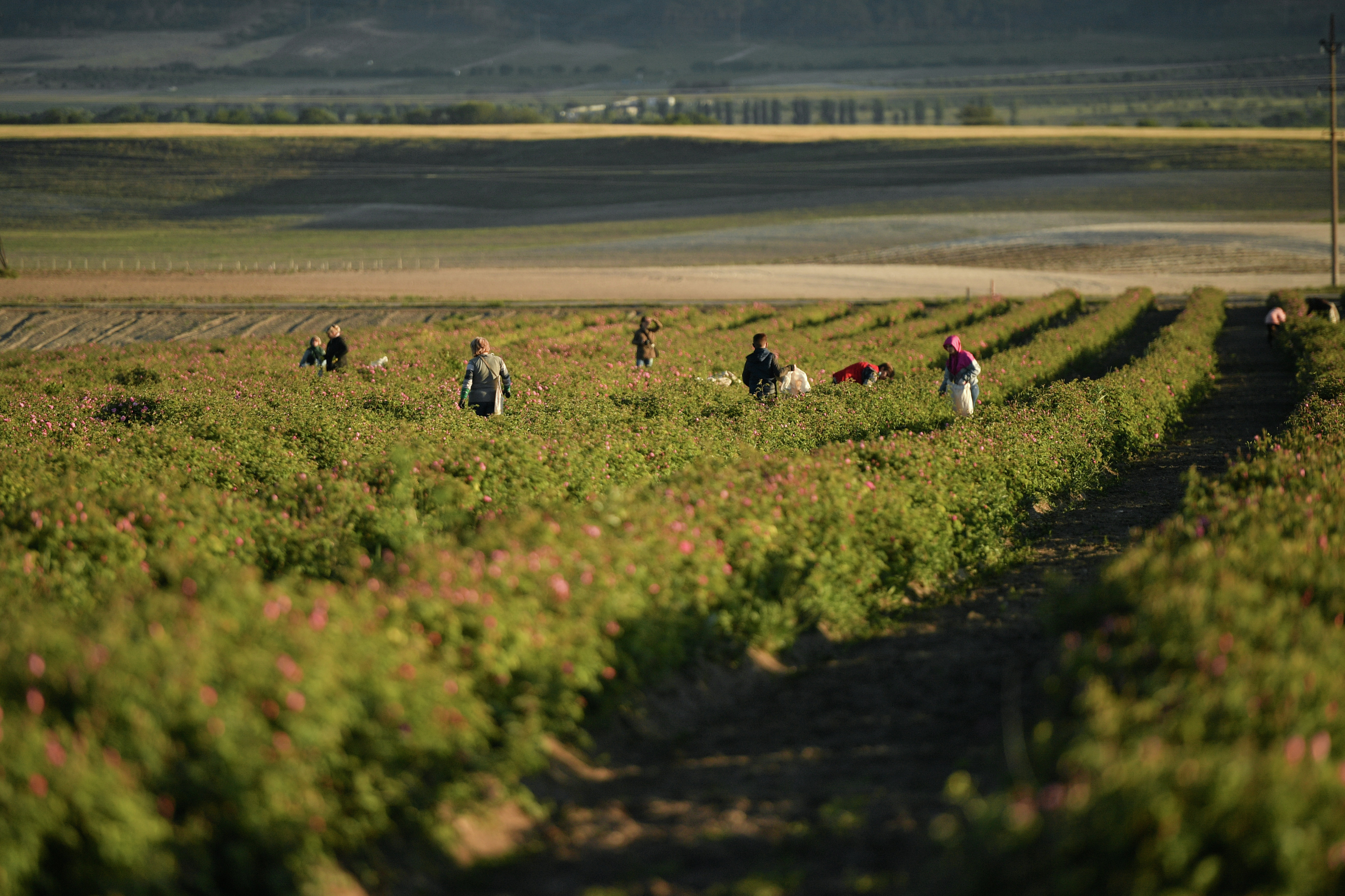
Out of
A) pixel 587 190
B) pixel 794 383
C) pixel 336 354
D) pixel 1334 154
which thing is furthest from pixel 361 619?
pixel 587 190

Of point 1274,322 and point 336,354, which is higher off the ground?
point 336,354

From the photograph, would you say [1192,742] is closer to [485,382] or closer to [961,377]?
[961,377]

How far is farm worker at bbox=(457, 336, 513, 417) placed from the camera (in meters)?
17.0

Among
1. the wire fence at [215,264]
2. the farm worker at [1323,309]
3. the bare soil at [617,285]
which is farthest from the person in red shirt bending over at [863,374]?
the wire fence at [215,264]

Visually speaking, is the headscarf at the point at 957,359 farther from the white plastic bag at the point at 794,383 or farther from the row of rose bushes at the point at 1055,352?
the white plastic bag at the point at 794,383

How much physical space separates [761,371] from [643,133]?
12900cm

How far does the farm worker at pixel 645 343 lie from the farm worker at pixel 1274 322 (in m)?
19.3

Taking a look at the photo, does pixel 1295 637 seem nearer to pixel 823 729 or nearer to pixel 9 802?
pixel 823 729

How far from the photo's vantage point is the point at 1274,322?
33969 millimetres

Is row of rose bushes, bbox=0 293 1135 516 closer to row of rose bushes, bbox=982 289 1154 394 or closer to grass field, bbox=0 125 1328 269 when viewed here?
row of rose bushes, bbox=982 289 1154 394

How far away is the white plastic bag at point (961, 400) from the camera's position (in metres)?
17.5

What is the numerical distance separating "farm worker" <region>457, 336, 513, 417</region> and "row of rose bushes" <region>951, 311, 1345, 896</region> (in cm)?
1088

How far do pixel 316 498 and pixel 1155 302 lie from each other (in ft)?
154

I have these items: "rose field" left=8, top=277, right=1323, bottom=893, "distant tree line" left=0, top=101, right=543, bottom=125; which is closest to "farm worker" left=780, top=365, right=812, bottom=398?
"rose field" left=8, top=277, right=1323, bottom=893
